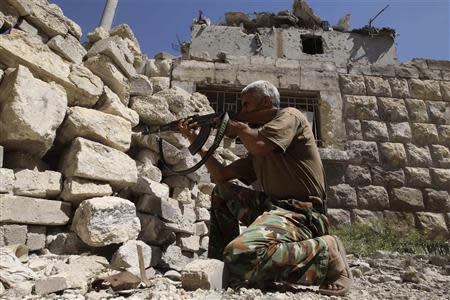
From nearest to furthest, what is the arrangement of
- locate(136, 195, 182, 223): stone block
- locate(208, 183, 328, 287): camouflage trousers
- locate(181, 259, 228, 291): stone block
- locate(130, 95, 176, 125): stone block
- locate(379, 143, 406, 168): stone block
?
locate(181, 259, 228, 291): stone block
locate(208, 183, 328, 287): camouflage trousers
locate(136, 195, 182, 223): stone block
locate(130, 95, 176, 125): stone block
locate(379, 143, 406, 168): stone block

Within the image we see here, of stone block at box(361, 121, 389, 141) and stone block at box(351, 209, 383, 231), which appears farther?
stone block at box(361, 121, 389, 141)

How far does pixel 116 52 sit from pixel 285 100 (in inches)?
153

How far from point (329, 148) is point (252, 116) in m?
3.53

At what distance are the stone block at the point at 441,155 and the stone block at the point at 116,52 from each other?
5.56 metres

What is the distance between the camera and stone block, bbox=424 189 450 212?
5.87 metres

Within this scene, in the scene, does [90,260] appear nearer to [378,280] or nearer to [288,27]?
[378,280]

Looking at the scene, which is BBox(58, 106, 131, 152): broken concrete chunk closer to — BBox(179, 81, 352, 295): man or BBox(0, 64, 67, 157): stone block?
BBox(0, 64, 67, 157): stone block

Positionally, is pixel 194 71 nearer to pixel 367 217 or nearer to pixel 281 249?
pixel 367 217

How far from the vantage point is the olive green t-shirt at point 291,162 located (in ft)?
8.06

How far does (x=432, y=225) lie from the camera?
5.68 m

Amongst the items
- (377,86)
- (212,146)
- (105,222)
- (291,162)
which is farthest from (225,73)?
(105,222)

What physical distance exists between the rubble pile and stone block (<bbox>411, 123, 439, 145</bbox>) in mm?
4776

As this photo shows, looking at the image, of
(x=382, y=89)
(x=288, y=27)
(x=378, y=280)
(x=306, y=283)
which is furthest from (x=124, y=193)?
(x=288, y=27)

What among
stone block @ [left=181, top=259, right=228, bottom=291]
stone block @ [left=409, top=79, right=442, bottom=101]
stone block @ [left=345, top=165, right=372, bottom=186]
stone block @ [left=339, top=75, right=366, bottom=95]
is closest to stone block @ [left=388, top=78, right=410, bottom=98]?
stone block @ [left=409, top=79, right=442, bottom=101]
